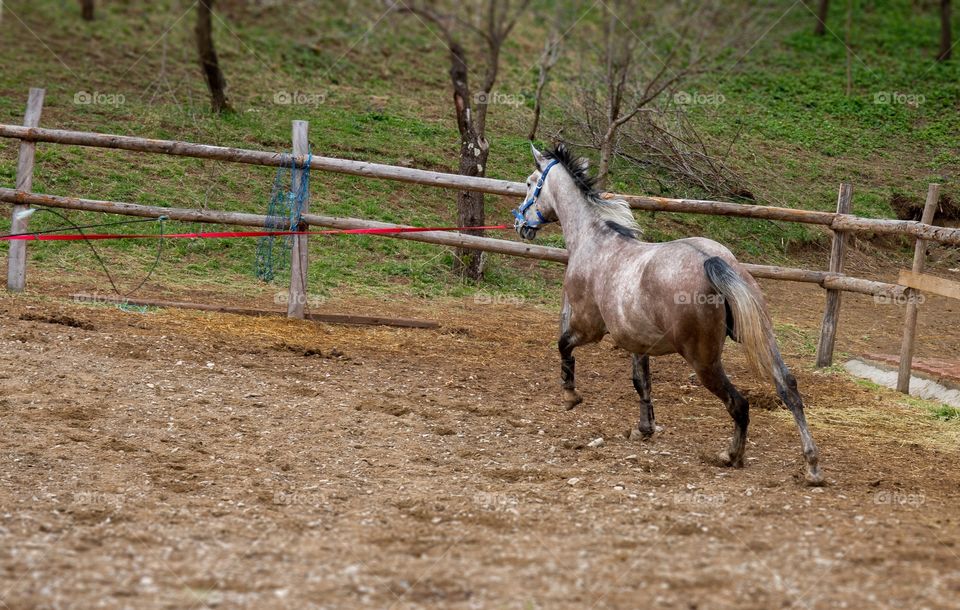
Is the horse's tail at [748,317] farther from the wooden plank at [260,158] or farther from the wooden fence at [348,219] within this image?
the wooden plank at [260,158]

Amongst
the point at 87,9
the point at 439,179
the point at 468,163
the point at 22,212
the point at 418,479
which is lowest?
the point at 418,479

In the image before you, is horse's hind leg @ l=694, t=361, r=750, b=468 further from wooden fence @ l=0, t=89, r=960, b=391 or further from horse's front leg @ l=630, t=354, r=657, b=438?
wooden fence @ l=0, t=89, r=960, b=391

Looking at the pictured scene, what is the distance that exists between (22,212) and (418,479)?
5364 millimetres

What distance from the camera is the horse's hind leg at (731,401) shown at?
508 centimetres

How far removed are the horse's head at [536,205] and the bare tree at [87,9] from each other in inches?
539

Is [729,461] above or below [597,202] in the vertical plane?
below

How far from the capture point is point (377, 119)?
14492mm

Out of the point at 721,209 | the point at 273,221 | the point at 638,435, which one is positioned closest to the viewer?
→ the point at 638,435

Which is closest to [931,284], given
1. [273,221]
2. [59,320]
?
[273,221]

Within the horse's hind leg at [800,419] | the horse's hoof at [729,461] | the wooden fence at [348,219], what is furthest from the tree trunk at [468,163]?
the horse's hind leg at [800,419]

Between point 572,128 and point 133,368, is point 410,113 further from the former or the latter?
point 133,368

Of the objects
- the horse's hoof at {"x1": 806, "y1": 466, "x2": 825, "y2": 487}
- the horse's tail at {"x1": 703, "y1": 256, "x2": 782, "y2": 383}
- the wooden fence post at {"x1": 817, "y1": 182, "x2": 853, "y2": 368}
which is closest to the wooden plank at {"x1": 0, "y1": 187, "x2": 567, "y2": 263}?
the wooden fence post at {"x1": 817, "y1": 182, "x2": 853, "y2": 368}

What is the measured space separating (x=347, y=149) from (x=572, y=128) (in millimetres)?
3304

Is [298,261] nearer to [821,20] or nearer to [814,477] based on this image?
[814,477]
